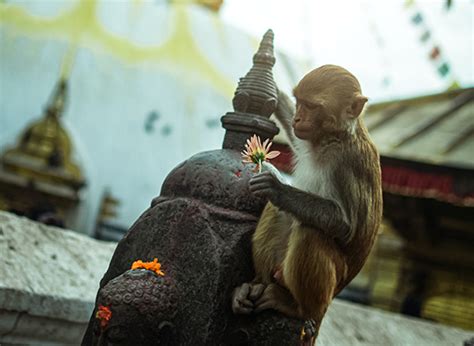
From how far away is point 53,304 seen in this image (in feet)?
7.92

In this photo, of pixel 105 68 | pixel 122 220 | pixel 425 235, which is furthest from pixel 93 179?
pixel 425 235

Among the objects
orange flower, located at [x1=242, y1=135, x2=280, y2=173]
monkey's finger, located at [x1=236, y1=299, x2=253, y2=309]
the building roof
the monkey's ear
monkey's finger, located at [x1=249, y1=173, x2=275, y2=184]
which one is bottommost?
monkey's finger, located at [x1=236, y1=299, x2=253, y2=309]

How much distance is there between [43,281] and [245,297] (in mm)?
958

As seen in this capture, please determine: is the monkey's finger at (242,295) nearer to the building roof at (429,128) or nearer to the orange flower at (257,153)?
the orange flower at (257,153)

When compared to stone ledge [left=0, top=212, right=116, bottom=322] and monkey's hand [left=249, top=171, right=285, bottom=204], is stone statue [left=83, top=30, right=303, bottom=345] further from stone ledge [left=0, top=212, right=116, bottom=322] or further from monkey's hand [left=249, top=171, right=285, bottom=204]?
stone ledge [left=0, top=212, right=116, bottom=322]

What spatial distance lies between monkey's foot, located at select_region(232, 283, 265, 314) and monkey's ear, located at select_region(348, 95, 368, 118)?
0.51 m

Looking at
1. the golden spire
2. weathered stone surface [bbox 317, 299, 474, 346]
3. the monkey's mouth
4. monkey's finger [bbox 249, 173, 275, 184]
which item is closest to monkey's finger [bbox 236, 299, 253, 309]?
monkey's finger [bbox 249, 173, 275, 184]

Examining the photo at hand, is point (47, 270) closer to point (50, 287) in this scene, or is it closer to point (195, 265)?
point (50, 287)

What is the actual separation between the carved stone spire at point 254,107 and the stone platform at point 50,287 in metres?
0.83

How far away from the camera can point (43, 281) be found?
247cm

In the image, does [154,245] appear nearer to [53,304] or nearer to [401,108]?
[53,304]

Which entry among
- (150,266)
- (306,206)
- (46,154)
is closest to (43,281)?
(150,266)

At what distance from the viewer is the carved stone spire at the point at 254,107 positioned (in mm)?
2062

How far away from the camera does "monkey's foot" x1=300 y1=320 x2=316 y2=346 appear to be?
1889mm
